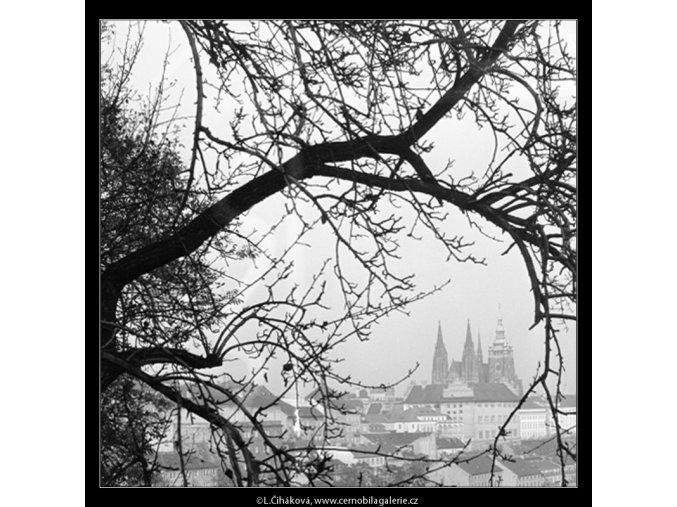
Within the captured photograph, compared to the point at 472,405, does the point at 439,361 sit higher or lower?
higher

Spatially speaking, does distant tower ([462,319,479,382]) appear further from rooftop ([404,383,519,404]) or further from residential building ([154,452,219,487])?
residential building ([154,452,219,487])

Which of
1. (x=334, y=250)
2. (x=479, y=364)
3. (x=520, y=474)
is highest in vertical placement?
(x=334, y=250)

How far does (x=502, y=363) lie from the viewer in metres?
2.72

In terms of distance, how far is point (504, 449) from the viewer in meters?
2.71

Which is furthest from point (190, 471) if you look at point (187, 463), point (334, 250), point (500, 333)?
point (500, 333)

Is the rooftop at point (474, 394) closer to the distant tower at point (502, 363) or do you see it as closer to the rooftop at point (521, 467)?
the distant tower at point (502, 363)

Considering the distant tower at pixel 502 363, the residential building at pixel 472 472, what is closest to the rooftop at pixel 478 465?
the residential building at pixel 472 472

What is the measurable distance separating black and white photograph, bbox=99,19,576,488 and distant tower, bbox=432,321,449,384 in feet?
0.06

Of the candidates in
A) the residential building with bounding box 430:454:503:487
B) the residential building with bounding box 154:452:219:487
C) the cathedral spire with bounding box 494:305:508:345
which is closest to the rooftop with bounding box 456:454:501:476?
the residential building with bounding box 430:454:503:487

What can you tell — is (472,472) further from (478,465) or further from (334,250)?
(334,250)

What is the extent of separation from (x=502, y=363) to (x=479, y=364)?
0.07m

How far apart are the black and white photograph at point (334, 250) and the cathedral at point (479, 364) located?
12 millimetres

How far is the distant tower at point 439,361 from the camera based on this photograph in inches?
107
